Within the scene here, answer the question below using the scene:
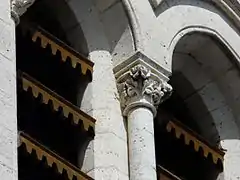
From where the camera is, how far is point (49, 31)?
1426 cm

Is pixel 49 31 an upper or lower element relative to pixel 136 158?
upper

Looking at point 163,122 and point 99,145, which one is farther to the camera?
point 163,122

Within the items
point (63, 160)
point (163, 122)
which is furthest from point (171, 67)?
point (63, 160)

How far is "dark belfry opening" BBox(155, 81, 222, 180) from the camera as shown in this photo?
47.4 feet

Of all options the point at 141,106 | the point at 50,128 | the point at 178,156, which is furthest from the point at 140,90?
the point at 178,156

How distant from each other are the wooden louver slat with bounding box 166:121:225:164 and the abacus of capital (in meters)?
0.41

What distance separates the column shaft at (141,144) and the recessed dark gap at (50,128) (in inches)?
14.5

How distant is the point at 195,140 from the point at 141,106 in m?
0.98

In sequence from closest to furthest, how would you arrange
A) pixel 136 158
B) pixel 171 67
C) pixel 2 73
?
pixel 2 73
pixel 136 158
pixel 171 67

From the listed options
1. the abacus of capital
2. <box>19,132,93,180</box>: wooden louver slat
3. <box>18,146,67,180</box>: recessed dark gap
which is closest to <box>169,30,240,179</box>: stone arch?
the abacus of capital

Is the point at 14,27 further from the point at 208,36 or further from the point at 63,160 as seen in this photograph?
the point at 208,36

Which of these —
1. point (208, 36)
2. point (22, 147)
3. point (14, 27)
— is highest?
point (208, 36)

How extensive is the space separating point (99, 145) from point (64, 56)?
0.78 meters

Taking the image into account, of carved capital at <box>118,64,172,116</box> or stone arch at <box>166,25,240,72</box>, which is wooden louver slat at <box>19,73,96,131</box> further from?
stone arch at <box>166,25,240,72</box>
